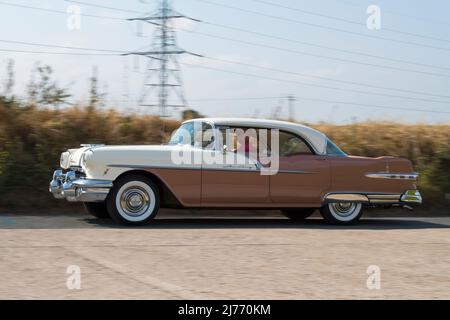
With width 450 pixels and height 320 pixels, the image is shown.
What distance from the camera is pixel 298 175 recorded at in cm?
998

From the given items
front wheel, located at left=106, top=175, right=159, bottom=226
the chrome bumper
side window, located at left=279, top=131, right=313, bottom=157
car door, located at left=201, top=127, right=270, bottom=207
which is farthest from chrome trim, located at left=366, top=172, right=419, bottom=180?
the chrome bumper

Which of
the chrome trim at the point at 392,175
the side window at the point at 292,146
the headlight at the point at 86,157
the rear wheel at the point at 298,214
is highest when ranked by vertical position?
the side window at the point at 292,146

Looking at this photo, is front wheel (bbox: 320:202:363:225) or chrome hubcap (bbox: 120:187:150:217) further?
front wheel (bbox: 320:202:363:225)

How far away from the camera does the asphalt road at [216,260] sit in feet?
17.5

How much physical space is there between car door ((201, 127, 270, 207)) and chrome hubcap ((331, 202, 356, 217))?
1.27m

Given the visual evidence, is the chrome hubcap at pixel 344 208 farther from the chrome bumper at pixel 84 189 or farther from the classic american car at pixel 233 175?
the chrome bumper at pixel 84 189

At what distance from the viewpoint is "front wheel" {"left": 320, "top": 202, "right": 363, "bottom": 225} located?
10312mm

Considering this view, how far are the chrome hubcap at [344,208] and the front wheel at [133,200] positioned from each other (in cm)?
289

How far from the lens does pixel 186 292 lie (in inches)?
206

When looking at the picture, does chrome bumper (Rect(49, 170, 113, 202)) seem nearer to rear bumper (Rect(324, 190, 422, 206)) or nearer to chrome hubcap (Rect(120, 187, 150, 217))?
chrome hubcap (Rect(120, 187, 150, 217))

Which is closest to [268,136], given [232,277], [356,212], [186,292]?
[356,212]

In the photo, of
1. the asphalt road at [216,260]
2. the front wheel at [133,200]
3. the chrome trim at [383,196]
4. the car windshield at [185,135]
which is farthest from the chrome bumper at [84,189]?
the chrome trim at [383,196]

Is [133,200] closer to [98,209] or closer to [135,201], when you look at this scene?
[135,201]

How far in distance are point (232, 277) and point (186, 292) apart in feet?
2.49
